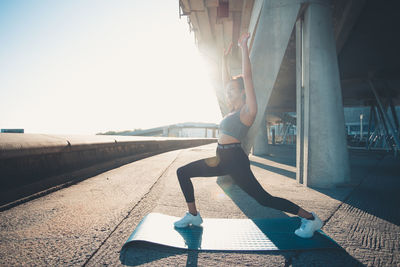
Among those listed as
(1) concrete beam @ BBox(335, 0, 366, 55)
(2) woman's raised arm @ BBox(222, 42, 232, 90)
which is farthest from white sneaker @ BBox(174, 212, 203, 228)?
(1) concrete beam @ BBox(335, 0, 366, 55)

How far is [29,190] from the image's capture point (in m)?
3.09

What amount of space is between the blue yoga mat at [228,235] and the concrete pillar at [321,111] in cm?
222

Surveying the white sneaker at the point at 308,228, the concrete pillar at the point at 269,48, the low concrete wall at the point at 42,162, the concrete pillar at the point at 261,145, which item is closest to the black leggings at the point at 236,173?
the white sneaker at the point at 308,228

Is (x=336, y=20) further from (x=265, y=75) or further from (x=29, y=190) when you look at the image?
(x=29, y=190)

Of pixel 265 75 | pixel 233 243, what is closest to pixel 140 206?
pixel 233 243

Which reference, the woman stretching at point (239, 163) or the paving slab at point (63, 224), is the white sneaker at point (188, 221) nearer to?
the woman stretching at point (239, 163)

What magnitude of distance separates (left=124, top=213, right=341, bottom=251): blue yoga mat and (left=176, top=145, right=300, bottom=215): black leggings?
0.32 metres

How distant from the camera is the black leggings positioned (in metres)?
2.10

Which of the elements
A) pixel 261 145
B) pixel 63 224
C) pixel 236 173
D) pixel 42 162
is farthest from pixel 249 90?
pixel 261 145

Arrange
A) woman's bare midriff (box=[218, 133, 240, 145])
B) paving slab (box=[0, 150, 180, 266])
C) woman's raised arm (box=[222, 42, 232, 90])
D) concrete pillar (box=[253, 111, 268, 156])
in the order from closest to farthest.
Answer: paving slab (box=[0, 150, 180, 266])
woman's bare midriff (box=[218, 133, 240, 145])
woman's raised arm (box=[222, 42, 232, 90])
concrete pillar (box=[253, 111, 268, 156])

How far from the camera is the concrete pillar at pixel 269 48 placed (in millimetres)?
4562

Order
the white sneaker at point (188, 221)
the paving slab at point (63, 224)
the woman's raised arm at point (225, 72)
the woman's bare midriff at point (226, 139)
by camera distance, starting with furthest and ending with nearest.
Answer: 1. the woman's raised arm at point (225, 72)
2. the white sneaker at point (188, 221)
3. the woman's bare midriff at point (226, 139)
4. the paving slab at point (63, 224)

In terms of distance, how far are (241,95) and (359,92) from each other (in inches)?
858

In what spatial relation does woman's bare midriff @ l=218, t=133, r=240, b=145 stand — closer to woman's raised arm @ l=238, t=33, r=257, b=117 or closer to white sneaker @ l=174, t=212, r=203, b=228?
woman's raised arm @ l=238, t=33, r=257, b=117
